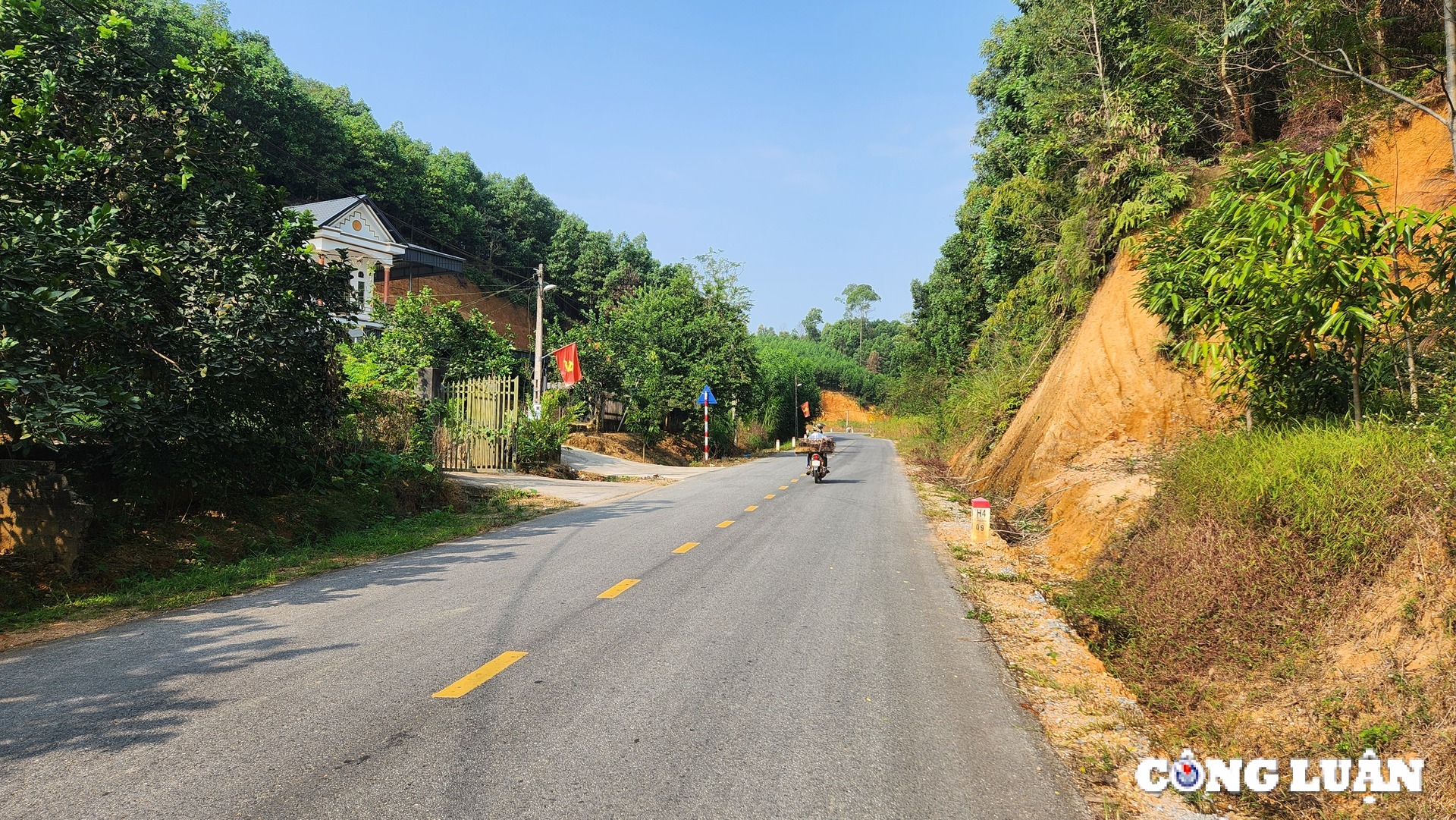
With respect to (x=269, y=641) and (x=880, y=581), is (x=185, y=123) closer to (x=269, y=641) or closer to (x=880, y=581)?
(x=269, y=641)

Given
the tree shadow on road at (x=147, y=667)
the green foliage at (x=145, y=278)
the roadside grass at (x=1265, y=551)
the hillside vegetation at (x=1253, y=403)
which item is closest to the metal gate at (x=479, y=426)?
the green foliage at (x=145, y=278)

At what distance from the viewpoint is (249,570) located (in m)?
7.80

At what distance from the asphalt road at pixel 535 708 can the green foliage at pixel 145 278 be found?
243 cm

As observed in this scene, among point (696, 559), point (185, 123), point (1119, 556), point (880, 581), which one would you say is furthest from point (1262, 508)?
point (185, 123)

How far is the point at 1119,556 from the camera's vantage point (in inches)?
265

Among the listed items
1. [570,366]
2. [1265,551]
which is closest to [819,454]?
[570,366]

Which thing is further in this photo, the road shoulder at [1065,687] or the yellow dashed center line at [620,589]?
the yellow dashed center line at [620,589]

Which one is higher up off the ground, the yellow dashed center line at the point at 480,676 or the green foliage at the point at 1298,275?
the green foliage at the point at 1298,275

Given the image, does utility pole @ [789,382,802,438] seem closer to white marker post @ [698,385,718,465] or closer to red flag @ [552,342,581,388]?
white marker post @ [698,385,718,465]

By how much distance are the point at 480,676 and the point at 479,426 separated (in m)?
16.3

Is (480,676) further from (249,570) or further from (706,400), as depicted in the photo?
(706,400)

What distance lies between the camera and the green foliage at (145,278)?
6.45 meters

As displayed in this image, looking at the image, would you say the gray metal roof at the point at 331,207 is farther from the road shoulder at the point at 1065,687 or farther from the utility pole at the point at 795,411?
the utility pole at the point at 795,411

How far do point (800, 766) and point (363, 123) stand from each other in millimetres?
61907
